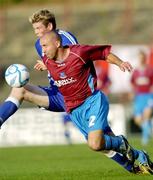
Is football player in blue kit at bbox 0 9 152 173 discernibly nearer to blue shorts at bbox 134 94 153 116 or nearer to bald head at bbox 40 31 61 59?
bald head at bbox 40 31 61 59

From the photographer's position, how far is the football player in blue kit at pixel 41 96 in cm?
1077

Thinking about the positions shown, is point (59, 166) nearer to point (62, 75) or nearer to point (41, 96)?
point (41, 96)

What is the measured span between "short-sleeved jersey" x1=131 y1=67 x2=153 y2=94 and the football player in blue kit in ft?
33.7

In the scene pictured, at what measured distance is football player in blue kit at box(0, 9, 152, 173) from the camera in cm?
1077

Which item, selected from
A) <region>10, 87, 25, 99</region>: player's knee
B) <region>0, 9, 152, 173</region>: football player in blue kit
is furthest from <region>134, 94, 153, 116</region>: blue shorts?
<region>10, 87, 25, 99</region>: player's knee

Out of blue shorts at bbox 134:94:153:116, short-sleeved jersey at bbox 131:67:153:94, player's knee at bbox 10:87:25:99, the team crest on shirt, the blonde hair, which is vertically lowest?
blue shorts at bbox 134:94:153:116

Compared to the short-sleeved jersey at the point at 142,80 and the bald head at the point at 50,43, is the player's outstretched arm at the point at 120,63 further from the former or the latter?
the short-sleeved jersey at the point at 142,80

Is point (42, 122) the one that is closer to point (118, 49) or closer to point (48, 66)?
point (118, 49)

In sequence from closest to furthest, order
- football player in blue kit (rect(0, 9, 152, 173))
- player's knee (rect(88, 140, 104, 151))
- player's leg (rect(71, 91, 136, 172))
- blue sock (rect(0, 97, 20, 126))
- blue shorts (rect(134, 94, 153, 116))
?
player's knee (rect(88, 140, 104, 151)) < player's leg (rect(71, 91, 136, 172)) < football player in blue kit (rect(0, 9, 152, 173)) < blue sock (rect(0, 97, 20, 126)) < blue shorts (rect(134, 94, 153, 116))

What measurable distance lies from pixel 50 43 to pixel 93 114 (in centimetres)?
108

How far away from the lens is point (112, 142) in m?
10.4

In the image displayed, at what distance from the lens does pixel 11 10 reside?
34.8m

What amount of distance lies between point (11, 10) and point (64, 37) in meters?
23.8

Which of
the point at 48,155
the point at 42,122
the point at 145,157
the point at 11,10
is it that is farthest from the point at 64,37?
the point at 11,10
